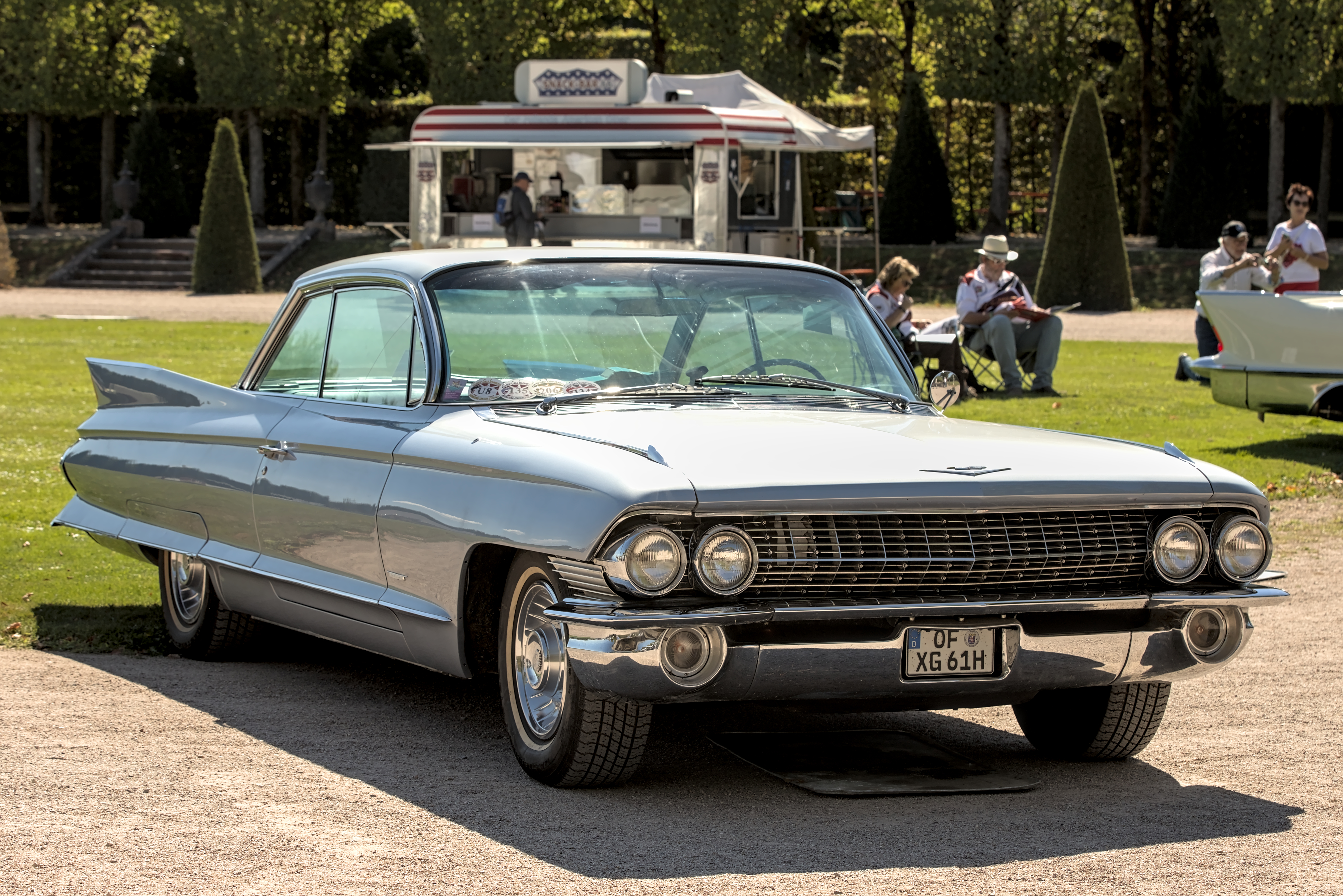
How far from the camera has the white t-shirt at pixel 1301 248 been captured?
16.2m

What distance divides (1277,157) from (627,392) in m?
32.7

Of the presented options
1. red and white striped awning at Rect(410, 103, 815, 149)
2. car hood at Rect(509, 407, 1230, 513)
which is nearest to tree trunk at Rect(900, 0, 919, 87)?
red and white striped awning at Rect(410, 103, 815, 149)

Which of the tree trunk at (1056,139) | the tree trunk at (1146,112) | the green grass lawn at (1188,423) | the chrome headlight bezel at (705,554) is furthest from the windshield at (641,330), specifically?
the tree trunk at (1056,139)

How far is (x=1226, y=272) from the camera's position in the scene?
16.8 metres

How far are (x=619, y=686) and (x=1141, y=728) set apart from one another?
1809 mm

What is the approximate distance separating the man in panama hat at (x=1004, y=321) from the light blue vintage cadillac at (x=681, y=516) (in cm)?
1112

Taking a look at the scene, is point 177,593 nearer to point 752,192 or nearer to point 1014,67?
point 752,192

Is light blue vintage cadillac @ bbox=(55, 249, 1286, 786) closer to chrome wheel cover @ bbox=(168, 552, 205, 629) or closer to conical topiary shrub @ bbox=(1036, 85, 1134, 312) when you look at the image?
chrome wheel cover @ bbox=(168, 552, 205, 629)

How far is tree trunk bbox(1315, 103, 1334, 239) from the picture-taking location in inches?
1462

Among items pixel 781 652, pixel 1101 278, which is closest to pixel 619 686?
pixel 781 652

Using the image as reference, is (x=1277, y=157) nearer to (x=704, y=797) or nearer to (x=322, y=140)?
(x=322, y=140)

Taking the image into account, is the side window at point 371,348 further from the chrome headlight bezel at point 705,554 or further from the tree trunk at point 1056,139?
the tree trunk at point 1056,139

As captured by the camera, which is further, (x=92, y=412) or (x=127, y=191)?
(x=127, y=191)

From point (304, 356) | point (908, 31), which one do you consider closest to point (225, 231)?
point (908, 31)
